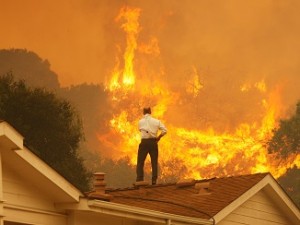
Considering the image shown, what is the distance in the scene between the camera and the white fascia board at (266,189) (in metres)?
20.1

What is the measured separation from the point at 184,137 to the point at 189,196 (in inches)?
1826

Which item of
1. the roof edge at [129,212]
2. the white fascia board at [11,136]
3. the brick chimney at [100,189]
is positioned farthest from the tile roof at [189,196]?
the white fascia board at [11,136]

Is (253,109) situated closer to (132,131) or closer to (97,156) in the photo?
(97,156)

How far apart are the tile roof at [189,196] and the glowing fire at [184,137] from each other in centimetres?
3774

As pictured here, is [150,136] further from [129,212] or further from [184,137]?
[184,137]

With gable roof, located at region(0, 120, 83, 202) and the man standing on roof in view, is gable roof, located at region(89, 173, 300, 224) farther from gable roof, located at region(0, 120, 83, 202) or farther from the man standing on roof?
gable roof, located at region(0, 120, 83, 202)

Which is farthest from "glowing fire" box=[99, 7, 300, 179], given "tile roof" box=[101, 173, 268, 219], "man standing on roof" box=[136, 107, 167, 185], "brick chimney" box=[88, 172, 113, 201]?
"brick chimney" box=[88, 172, 113, 201]

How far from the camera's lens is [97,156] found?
9981 centimetres

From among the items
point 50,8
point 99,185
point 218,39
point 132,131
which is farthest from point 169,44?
point 99,185

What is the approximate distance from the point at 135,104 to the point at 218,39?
3414 centimetres

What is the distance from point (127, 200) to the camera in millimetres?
19812

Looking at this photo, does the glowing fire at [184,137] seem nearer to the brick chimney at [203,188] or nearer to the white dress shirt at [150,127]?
the white dress shirt at [150,127]

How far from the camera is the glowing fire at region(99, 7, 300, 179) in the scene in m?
65.2

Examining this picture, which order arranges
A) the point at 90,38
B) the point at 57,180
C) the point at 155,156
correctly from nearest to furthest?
1. the point at 57,180
2. the point at 155,156
3. the point at 90,38
